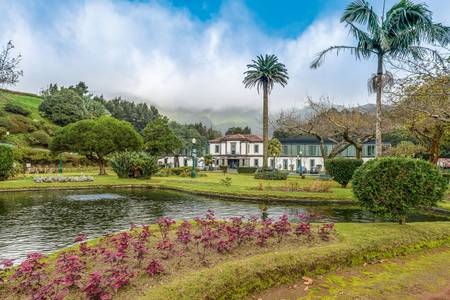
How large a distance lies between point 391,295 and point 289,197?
13.2 m

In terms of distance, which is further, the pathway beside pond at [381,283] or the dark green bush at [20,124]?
the dark green bush at [20,124]

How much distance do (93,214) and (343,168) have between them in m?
16.9

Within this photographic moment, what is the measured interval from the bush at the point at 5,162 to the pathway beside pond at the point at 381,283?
26.8 m

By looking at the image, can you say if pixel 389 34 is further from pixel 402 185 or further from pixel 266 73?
pixel 266 73

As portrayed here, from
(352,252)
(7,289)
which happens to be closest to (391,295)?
(352,252)

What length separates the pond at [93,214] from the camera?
369 inches

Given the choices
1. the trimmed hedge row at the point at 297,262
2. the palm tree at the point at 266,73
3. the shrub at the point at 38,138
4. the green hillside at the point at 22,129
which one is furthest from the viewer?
the shrub at the point at 38,138

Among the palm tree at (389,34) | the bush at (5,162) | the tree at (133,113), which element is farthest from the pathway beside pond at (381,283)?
the tree at (133,113)

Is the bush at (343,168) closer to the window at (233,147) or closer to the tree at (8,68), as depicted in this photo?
the tree at (8,68)

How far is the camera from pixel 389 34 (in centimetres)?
1766

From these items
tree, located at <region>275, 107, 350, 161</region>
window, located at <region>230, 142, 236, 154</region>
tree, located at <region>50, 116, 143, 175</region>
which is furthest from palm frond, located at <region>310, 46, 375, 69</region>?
window, located at <region>230, 142, 236, 154</region>

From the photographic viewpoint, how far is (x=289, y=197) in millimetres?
18109

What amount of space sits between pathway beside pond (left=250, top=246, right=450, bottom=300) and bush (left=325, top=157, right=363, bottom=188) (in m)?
16.5

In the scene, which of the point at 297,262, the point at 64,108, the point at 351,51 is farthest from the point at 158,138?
the point at 297,262
